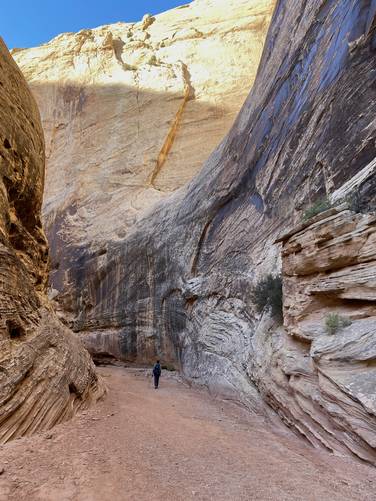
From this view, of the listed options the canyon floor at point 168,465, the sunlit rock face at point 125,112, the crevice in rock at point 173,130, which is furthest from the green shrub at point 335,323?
the crevice in rock at point 173,130

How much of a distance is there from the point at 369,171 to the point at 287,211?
11.5 feet

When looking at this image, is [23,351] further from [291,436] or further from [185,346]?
[185,346]

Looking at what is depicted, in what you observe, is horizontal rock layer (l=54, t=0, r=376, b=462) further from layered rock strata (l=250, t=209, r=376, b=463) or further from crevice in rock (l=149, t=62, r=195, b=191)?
crevice in rock (l=149, t=62, r=195, b=191)

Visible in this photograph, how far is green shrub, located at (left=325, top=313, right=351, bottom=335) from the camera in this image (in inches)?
205

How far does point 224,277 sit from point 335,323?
679cm

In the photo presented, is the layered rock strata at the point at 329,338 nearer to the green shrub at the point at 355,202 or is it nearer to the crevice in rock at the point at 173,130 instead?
the green shrub at the point at 355,202

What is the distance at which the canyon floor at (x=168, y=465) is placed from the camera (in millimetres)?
3348

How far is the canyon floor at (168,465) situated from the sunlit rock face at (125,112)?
1301 cm

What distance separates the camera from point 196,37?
29.6 m

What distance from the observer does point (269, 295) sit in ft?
28.6

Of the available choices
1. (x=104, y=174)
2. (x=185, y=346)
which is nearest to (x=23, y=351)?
(x=185, y=346)

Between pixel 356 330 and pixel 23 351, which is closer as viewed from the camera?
pixel 356 330

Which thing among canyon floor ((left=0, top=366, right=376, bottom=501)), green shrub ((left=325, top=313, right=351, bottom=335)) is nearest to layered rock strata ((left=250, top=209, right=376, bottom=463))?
green shrub ((left=325, top=313, right=351, bottom=335))

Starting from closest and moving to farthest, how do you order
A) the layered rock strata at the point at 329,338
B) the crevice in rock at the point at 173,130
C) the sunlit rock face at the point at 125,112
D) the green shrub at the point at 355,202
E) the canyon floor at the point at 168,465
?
1. the canyon floor at the point at 168,465
2. the layered rock strata at the point at 329,338
3. the green shrub at the point at 355,202
4. the sunlit rock face at the point at 125,112
5. the crevice in rock at the point at 173,130
